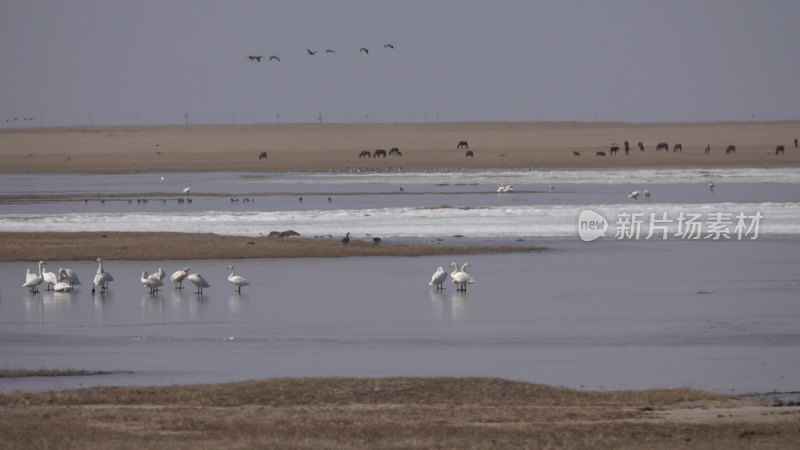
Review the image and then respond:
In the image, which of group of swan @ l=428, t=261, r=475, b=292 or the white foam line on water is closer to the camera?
group of swan @ l=428, t=261, r=475, b=292

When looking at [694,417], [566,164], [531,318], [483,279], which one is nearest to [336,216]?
[483,279]

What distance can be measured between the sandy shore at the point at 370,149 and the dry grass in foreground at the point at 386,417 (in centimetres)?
5647

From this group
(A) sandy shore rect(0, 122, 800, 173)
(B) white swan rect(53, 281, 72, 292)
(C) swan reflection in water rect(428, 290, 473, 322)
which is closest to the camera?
(C) swan reflection in water rect(428, 290, 473, 322)

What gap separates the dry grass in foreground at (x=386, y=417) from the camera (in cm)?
910

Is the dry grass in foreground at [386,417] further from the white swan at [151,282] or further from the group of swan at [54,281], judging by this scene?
the group of swan at [54,281]

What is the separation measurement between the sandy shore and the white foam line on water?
1251 inches

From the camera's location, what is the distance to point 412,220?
1314 inches

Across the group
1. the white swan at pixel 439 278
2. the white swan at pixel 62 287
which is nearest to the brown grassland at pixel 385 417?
the white swan at pixel 62 287

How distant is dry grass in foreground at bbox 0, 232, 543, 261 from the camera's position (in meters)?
25.5

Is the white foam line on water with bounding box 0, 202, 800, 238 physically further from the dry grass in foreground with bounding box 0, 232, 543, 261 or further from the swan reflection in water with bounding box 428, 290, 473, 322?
the swan reflection in water with bounding box 428, 290, 473, 322

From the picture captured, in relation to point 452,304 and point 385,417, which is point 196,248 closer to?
point 452,304

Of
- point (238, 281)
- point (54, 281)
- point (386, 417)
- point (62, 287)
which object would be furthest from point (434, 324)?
point (54, 281)

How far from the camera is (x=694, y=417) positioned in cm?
997

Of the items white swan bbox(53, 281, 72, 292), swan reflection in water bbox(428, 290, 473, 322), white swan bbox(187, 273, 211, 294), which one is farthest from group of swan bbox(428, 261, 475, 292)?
white swan bbox(53, 281, 72, 292)
